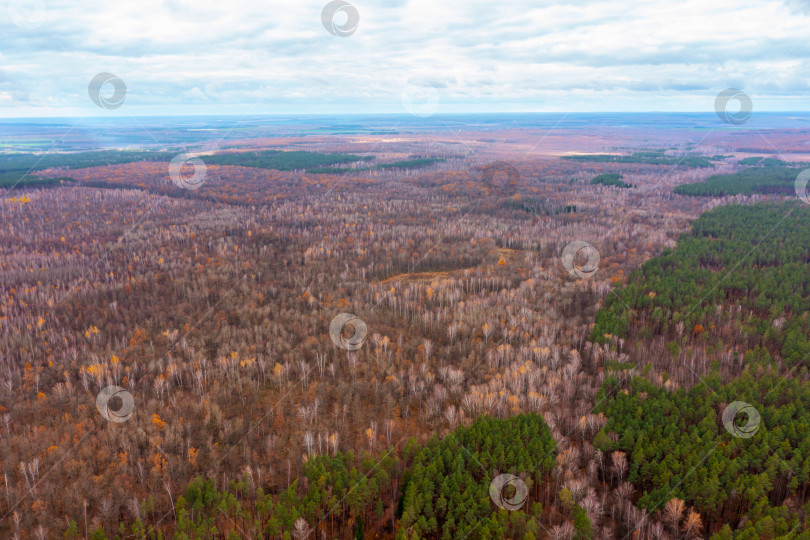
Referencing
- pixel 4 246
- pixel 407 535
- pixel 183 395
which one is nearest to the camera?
pixel 407 535

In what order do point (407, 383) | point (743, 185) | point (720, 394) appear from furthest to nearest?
point (743, 185) → point (407, 383) → point (720, 394)

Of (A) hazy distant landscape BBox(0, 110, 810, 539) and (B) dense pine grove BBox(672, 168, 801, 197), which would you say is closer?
(A) hazy distant landscape BBox(0, 110, 810, 539)

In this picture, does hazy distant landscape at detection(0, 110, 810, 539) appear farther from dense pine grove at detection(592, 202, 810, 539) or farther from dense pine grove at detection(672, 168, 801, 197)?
dense pine grove at detection(672, 168, 801, 197)

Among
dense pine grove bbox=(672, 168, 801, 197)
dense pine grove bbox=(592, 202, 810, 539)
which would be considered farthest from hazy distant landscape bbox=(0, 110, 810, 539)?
dense pine grove bbox=(672, 168, 801, 197)

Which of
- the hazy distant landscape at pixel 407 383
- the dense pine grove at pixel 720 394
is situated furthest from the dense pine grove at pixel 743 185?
the dense pine grove at pixel 720 394

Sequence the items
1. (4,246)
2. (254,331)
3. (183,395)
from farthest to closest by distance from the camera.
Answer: (4,246) < (254,331) < (183,395)

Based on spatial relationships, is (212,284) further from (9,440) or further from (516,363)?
(516,363)

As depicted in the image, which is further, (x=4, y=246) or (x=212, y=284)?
(x=4, y=246)

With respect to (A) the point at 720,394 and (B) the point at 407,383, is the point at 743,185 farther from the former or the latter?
(B) the point at 407,383

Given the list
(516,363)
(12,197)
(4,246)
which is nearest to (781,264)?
(516,363)

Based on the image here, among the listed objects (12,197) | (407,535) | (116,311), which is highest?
(12,197)

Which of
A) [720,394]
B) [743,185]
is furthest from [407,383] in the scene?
[743,185]
